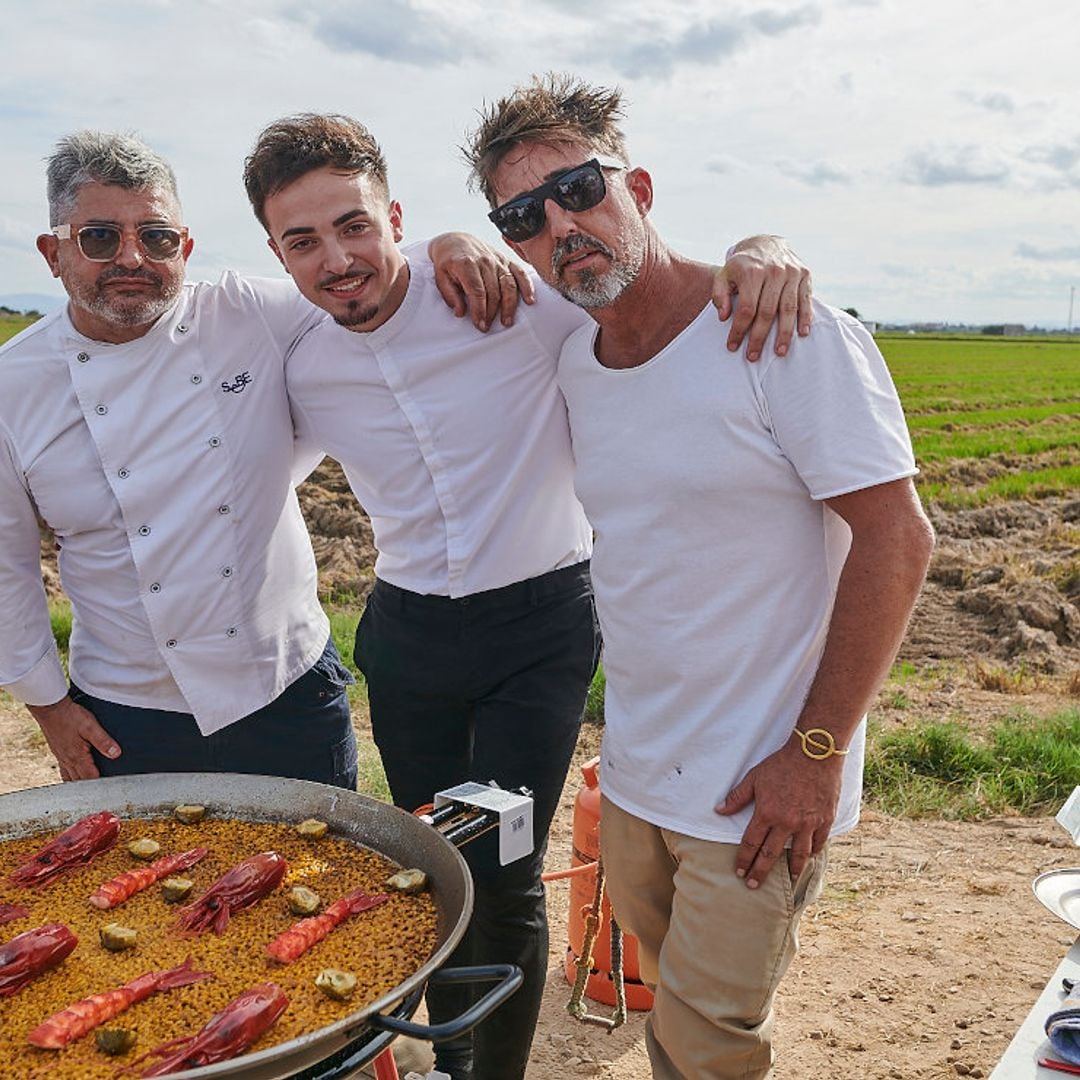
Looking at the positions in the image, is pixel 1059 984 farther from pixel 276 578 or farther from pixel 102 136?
pixel 102 136

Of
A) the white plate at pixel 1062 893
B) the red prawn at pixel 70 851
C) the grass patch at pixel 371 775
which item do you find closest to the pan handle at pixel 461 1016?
the red prawn at pixel 70 851

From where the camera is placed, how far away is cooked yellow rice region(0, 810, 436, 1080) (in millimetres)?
1829

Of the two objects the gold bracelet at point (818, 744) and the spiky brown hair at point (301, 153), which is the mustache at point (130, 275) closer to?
the spiky brown hair at point (301, 153)

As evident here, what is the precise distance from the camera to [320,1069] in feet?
5.64

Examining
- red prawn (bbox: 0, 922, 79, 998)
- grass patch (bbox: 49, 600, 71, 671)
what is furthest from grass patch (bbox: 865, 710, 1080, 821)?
grass patch (bbox: 49, 600, 71, 671)

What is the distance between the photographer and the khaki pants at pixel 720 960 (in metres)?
2.34

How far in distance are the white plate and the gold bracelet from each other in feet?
3.77

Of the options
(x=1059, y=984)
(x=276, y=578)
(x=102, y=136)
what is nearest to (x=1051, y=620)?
(x=1059, y=984)

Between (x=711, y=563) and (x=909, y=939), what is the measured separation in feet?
8.99

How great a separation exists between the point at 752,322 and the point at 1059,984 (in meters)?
1.72

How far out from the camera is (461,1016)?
1.71m

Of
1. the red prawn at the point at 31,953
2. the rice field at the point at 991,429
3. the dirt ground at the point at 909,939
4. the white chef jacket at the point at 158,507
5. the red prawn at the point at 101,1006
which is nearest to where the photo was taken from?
the red prawn at the point at 101,1006

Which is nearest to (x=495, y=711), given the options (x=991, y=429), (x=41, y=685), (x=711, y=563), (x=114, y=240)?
(x=711, y=563)

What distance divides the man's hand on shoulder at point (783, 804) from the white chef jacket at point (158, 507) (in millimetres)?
1380
